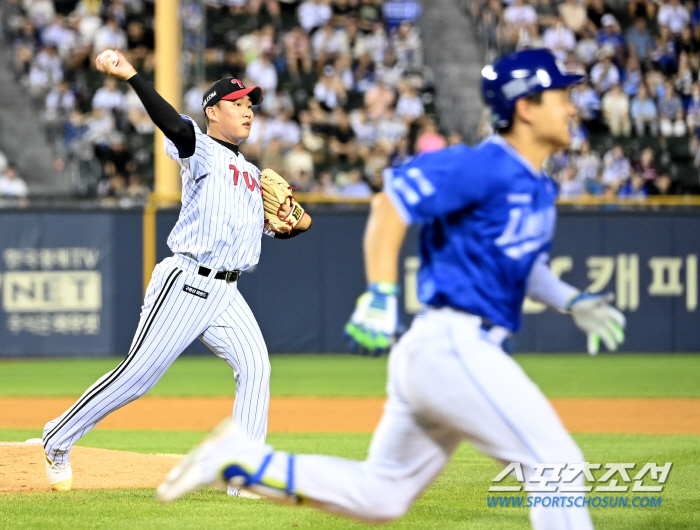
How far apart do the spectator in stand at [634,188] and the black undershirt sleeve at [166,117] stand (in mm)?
12276

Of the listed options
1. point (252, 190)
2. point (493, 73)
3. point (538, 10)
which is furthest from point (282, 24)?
point (493, 73)

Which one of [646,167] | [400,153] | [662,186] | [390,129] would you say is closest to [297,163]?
[400,153]

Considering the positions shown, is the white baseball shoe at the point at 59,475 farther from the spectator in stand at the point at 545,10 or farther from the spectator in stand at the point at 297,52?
the spectator in stand at the point at 545,10

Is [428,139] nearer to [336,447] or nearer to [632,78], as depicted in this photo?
[632,78]

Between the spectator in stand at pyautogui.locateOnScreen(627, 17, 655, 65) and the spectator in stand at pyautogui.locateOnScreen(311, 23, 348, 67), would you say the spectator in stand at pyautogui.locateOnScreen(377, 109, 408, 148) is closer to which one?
the spectator in stand at pyautogui.locateOnScreen(311, 23, 348, 67)

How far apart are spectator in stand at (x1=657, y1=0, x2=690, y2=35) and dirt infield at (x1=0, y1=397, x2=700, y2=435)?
11134 millimetres

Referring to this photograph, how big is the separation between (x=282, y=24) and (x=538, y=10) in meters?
4.81

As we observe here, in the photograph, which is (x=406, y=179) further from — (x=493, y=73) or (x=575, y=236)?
(x=575, y=236)

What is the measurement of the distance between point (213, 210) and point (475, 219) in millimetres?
2129

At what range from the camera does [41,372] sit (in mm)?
13359

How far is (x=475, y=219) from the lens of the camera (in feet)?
11.3

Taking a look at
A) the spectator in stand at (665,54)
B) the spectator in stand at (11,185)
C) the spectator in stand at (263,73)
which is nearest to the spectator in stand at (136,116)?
the spectator in stand at (263,73)

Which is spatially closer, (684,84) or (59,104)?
(59,104)

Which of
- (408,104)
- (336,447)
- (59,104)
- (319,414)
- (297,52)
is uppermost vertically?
(297,52)
